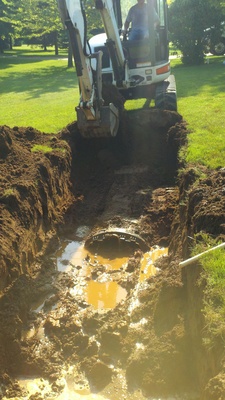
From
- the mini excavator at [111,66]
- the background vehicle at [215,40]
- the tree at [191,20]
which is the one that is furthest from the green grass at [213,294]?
the background vehicle at [215,40]

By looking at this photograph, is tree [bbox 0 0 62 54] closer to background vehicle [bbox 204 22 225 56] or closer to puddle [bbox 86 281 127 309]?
background vehicle [bbox 204 22 225 56]

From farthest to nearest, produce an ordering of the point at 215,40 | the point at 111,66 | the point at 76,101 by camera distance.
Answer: the point at 215,40 → the point at 76,101 → the point at 111,66

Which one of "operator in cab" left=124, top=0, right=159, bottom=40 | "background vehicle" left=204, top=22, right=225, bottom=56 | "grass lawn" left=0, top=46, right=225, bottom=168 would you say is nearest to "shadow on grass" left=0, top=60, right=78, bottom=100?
"grass lawn" left=0, top=46, right=225, bottom=168

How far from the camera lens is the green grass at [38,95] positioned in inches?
534

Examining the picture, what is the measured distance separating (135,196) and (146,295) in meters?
3.69

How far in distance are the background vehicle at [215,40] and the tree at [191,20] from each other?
0.57 metres

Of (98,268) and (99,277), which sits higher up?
(98,268)

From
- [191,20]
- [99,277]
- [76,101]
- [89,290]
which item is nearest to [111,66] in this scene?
[76,101]

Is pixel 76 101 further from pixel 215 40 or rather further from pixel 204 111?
pixel 215 40

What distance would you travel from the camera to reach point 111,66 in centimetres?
1189

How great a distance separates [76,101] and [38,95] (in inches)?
143

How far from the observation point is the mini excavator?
8031mm

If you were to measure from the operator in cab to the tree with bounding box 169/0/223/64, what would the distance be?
1791cm

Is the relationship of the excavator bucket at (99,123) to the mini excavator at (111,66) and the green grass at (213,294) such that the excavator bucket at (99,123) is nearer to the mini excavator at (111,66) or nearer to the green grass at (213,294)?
the mini excavator at (111,66)
